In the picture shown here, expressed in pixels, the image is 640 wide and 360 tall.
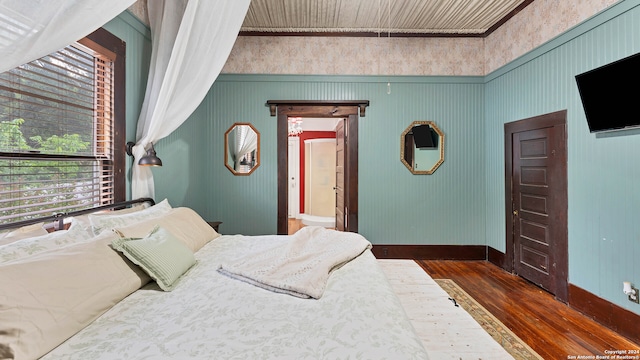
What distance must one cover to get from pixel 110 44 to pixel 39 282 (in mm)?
1867

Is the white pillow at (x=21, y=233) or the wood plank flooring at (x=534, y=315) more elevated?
the white pillow at (x=21, y=233)

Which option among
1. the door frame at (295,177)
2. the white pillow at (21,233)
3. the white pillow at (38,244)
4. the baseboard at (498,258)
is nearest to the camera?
the white pillow at (38,244)

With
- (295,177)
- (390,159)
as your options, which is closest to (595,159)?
(390,159)

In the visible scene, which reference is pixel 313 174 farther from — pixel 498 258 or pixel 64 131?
pixel 64 131

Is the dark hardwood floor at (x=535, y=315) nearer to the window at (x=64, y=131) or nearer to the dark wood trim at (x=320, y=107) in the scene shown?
the dark wood trim at (x=320, y=107)

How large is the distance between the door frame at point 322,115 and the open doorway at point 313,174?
2525mm

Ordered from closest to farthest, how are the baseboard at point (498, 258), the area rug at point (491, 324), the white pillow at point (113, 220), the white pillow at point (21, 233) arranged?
the white pillow at point (21, 233) → the white pillow at point (113, 220) → the area rug at point (491, 324) → the baseboard at point (498, 258)

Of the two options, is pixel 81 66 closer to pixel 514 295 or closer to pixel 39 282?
pixel 39 282

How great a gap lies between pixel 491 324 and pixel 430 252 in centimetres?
163

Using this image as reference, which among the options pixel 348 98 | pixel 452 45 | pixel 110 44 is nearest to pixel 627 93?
pixel 452 45

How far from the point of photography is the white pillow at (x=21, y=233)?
127 cm

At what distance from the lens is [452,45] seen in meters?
3.89

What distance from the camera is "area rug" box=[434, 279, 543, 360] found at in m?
1.94

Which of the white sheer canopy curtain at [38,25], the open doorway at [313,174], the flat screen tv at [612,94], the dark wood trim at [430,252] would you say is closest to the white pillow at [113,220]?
the white sheer canopy curtain at [38,25]
